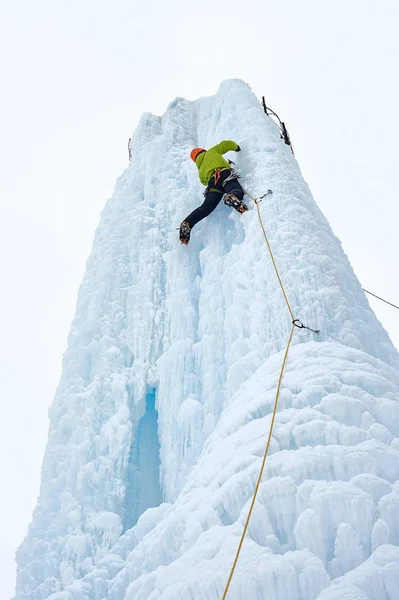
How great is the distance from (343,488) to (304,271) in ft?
5.64

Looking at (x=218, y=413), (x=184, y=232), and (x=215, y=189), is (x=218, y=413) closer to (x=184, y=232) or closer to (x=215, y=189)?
(x=184, y=232)

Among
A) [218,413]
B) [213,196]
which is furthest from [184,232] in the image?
[218,413]

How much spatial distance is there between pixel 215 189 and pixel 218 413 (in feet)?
6.76

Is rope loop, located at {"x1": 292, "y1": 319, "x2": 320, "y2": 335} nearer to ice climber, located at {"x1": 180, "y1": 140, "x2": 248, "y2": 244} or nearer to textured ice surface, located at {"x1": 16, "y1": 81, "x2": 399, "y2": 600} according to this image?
textured ice surface, located at {"x1": 16, "y1": 81, "x2": 399, "y2": 600}

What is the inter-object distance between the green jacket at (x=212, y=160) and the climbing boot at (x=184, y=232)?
21.0 inches

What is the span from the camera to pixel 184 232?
190 inches

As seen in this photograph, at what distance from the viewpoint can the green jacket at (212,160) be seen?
197 inches

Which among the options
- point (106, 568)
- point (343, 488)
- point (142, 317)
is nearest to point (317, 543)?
point (343, 488)

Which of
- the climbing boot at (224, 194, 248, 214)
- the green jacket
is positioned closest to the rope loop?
the climbing boot at (224, 194, 248, 214)

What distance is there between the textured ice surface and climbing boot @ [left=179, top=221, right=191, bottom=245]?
0.13 m

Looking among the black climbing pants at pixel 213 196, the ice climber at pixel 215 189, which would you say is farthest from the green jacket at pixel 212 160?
the black climbing pants at pixel 213 196

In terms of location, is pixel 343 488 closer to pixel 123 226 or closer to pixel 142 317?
pixel 142 317

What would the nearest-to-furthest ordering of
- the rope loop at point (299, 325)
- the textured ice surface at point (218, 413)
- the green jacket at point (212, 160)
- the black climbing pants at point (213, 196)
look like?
the textured ice surface at point (218, 413)
the rope loop at point (299, 325)
the black climbing pants at point (213, 196)
the green jacket at point (212, 160)

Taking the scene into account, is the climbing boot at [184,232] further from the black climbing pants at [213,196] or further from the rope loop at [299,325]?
the rope loop at [299,325]
